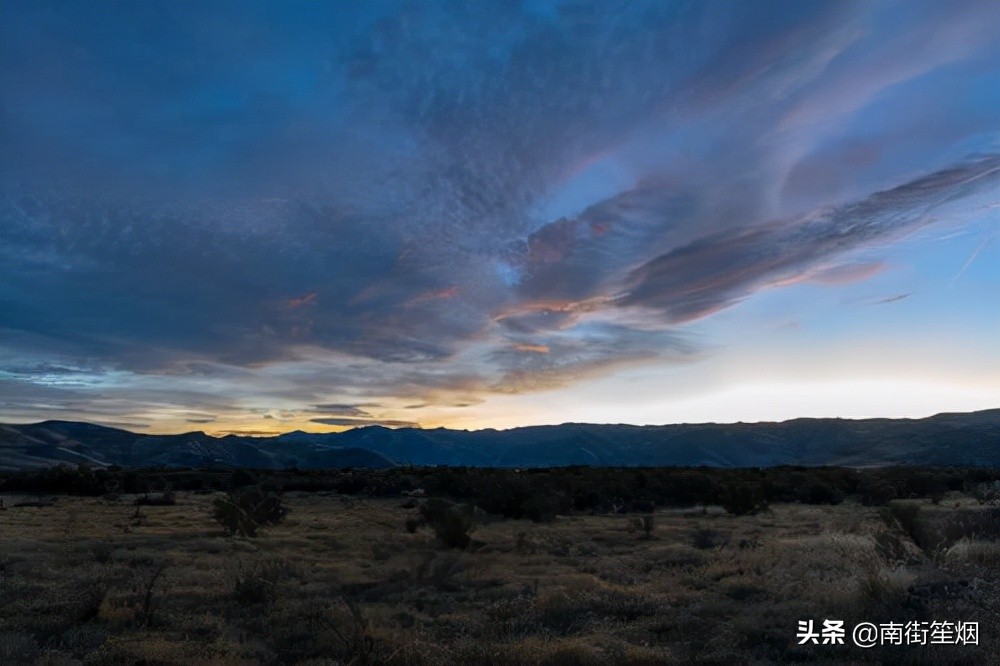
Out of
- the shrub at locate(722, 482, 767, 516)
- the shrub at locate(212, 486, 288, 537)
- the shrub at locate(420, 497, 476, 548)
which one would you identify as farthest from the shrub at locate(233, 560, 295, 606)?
the shrub at locate(722, 482, 767, 516)

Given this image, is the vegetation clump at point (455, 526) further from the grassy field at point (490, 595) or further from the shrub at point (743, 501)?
the shrub at point (743, 501)

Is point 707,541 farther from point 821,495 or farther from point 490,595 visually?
point 821,495

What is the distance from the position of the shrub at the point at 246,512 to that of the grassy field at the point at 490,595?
0.74m

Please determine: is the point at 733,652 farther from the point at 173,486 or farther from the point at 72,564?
the point at 173,486

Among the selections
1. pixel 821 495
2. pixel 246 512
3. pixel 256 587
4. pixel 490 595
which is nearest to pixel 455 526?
pixel 490 595

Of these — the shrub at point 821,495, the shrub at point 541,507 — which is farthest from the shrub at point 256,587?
the shrub at point 821,495

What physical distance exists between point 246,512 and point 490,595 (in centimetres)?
1374

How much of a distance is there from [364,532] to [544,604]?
13511 mm

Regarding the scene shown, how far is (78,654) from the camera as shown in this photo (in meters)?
9.35

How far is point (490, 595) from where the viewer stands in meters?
13.5

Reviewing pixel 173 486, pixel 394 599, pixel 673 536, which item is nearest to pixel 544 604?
pixel 394 599

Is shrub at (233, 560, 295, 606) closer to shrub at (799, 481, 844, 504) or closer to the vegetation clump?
A: the vegetation clump

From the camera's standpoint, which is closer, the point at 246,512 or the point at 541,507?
the point at 246,512

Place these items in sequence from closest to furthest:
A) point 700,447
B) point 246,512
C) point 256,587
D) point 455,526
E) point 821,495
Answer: point 256,587 → point 455,526 → point 246,512 → point 821,495 → point 700,447
